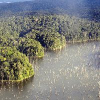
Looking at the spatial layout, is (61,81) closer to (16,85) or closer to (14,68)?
(16,85)

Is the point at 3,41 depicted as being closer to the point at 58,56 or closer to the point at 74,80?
the point at 58,56

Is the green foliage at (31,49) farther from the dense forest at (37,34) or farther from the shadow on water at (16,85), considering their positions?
the shadow on water at (16,85)

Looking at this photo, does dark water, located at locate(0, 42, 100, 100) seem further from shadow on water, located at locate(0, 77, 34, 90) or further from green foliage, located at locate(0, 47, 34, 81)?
green foliage, located at locate(0, 47, 34, 81)

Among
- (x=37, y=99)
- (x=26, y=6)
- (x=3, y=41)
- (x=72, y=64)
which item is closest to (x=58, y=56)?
(x=72, y=64)

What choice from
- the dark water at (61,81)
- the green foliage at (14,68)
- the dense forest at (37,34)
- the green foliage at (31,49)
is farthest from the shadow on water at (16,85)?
the green foliage at (31,49)

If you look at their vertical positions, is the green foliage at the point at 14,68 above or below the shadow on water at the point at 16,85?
above

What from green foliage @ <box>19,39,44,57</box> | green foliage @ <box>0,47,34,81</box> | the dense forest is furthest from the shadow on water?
green foliage @ <box>19,39,44,57</box>
